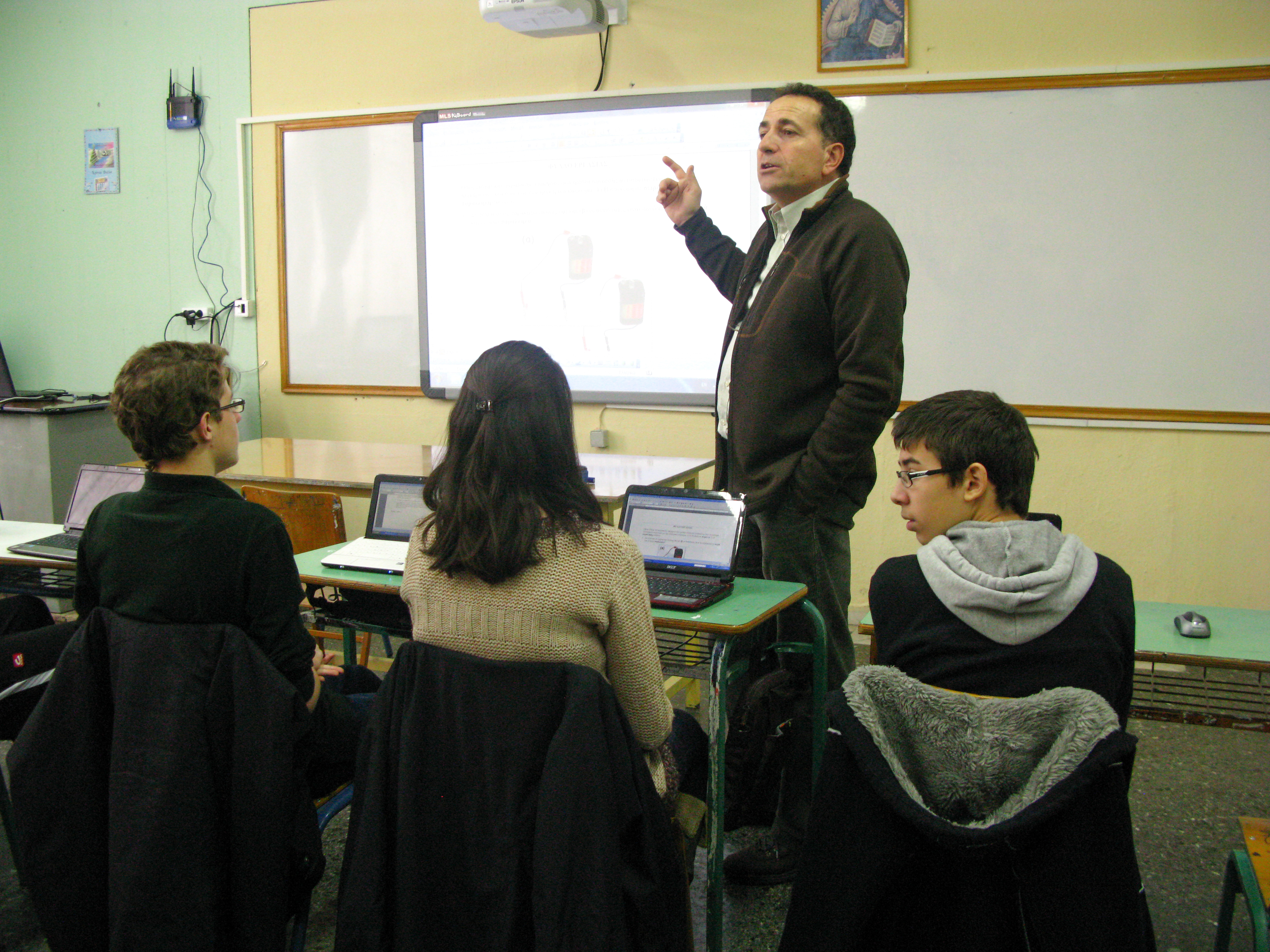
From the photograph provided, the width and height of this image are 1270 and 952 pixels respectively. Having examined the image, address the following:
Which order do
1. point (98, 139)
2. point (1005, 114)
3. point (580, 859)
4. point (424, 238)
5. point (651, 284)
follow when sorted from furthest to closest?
point (98, 139) → point (424, 238) → point (651, 284) → point (1005, 114) → point (580, 859)

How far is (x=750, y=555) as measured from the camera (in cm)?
225

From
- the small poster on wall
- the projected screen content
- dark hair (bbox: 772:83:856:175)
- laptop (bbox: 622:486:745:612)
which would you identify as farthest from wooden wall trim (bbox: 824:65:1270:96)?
the small poster on wall

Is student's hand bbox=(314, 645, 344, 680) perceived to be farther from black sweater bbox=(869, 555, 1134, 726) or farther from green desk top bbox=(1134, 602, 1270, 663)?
green desk top bbox=(1134, 602, 1270, 663)

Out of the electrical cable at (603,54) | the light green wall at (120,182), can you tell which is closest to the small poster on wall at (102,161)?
the light green wall at (120,182)

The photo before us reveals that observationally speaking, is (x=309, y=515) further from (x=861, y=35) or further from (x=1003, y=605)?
(x=861, y=35)

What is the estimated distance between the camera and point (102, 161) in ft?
15.5

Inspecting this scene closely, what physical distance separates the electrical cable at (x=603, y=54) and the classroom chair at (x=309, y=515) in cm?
216

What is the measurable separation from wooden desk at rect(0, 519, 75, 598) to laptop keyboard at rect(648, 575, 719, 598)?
133cm

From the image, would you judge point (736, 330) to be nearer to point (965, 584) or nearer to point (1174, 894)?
point (965, 584)

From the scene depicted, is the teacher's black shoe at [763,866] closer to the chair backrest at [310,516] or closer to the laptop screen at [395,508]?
the laptop screen at [395,508]

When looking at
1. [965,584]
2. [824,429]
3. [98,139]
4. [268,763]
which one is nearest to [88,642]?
[268,763]

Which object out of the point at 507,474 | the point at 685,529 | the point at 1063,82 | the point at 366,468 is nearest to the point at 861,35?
the point at 1063,82

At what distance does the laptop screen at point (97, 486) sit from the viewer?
2482 millimetres

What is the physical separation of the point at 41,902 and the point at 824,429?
1509 mm
